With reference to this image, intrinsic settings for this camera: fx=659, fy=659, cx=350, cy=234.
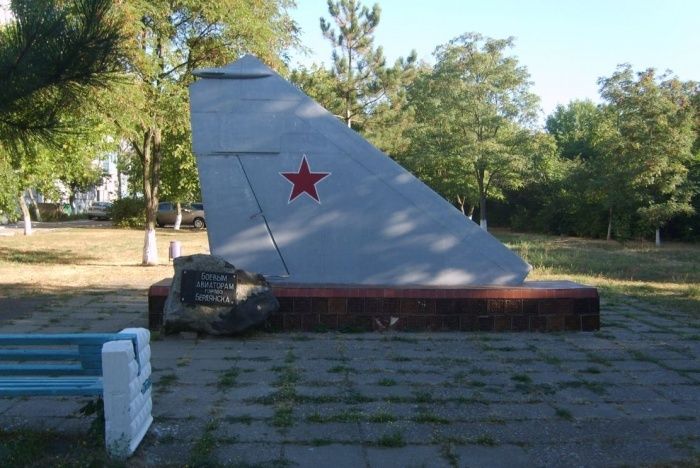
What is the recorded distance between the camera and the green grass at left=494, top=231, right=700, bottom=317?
10664mm

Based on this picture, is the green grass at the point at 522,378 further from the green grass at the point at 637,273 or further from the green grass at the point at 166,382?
the green grass at the point at 637,273

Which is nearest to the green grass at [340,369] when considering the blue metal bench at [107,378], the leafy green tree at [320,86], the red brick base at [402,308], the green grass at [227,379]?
the green grass at [227,379]

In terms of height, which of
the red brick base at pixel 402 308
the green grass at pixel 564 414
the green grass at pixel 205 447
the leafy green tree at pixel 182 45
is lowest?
the green grass at pixel 564 414

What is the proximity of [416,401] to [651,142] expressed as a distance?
2248 cm

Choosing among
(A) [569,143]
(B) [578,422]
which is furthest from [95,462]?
(A) [569,143]

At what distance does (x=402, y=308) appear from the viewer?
7.40 m

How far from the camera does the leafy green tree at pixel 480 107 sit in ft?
87.6

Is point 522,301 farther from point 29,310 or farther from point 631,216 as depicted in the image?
point 631,216

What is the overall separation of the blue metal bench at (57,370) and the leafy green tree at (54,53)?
236 cm

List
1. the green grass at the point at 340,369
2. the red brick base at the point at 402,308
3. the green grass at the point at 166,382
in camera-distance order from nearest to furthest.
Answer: the green grass at the point at 166,382
the green grass at the point at 340,369
the red brick base at the point at 402,308

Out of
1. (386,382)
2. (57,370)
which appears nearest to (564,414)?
(386,382)

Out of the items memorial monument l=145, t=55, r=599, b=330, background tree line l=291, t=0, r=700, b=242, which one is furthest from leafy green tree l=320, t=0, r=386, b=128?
memorial monument l=145, t=55, r=599, b=330

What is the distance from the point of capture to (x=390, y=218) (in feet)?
25.1

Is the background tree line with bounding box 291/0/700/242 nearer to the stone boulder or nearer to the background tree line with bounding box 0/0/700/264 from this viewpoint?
the background tree line with bounding box 0/0/700/264
